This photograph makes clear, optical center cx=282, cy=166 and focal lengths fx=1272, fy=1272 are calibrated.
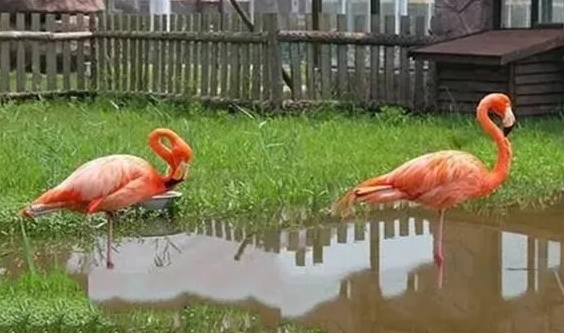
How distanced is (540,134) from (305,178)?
3787 millimetres

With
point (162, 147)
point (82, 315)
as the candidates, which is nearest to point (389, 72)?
point (162, 147)

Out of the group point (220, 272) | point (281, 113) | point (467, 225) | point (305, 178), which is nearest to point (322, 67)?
point (281, 113)

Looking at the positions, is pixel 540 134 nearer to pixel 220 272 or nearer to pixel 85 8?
pixel 220 272

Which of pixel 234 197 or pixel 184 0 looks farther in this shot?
pixel 184 0

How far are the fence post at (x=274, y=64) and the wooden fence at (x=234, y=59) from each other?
1 cm

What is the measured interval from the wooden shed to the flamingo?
23.6 feet

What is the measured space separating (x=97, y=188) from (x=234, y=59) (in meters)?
8.95

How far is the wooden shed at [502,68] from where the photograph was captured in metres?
14.2

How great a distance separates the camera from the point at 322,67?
15.9 m

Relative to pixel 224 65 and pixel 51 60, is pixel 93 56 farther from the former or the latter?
pixel 224 65

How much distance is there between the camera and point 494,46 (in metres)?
14.4

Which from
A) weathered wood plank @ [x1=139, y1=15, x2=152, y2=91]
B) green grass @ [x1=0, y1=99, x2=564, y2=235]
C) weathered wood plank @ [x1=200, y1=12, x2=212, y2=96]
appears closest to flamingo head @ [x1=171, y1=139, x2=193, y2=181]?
green grass @ [x1=0, y1=99, x2=564, y2=235]

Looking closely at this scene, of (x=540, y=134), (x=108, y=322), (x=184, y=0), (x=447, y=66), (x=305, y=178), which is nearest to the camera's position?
(x=108, y=322)

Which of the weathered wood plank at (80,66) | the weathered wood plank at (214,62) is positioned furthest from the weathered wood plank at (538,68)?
the weathered wood plank at (80,66)
